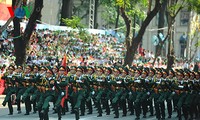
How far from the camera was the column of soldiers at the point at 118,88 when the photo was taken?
21.4m

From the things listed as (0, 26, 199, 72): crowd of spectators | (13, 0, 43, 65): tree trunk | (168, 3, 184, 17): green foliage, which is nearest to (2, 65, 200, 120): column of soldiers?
(13, 0, 43, 65): tree trunk

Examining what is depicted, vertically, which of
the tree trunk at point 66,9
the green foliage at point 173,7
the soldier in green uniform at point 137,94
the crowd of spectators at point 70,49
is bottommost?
the soldier in green uniform at point 137,94

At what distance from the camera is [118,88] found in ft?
74.2

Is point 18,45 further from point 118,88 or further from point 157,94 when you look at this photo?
point 157,94

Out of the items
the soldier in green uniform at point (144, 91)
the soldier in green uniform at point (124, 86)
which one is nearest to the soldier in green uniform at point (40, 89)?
the soldier in green uniform at point (124, 86)

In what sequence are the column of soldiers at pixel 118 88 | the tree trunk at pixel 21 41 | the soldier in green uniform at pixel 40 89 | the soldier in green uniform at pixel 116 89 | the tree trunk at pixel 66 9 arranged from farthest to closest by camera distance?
1. the tree trunk at pixel 66 9
2. the tree trunk at pixel 21 41
3. the soldier in green uniform at pixel 116 89
4. the column of soldiers at pixel 118 88
5. the soldier in green uniform at pixel 40 89

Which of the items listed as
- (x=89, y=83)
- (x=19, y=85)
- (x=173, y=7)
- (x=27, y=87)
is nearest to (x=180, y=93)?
(x=89, y=83)

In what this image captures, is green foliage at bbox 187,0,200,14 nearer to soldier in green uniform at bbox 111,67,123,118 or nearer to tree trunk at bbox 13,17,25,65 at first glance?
tree trunk at bbox 13,17,25,65

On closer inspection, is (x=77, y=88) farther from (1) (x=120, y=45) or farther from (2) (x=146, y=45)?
(2) (x=146, y=45)

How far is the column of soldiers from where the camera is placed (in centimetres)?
2142

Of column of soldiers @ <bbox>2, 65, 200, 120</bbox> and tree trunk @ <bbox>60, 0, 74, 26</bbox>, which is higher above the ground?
tree trunk @ <bbox>60, 0, 74, 26</bbox>

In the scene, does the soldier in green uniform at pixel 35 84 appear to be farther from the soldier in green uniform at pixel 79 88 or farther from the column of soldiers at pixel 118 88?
the soldier in green uniform at pixel 79 88

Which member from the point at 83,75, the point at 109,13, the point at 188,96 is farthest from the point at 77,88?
the point at 109,13

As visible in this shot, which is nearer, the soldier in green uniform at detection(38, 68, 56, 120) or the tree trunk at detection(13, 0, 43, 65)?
the soldier in green uniform at detection(38, 68, 56, 120)
